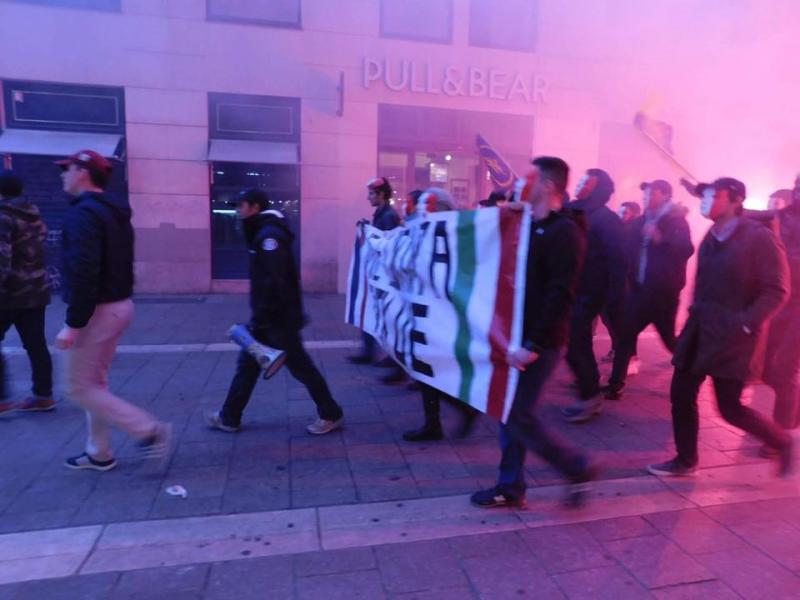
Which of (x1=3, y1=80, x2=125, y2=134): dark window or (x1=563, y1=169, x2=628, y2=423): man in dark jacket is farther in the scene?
(x1=3, y1=80, x2=125, y2=134): dark window

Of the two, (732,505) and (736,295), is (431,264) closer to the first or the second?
(736,295)

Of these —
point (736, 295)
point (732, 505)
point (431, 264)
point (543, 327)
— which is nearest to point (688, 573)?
point (732, 505)

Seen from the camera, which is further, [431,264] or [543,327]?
[431,264]

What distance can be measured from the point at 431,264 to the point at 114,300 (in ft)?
4.84

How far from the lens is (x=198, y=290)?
859 centimetres

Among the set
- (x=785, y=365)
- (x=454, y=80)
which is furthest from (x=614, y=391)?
(x=454, y=80)

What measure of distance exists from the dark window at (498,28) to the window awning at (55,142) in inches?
201

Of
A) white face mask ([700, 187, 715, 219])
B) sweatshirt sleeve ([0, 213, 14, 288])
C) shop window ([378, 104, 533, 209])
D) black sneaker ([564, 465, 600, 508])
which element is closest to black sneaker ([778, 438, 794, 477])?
black sneaker ([564, 465, 600, 508])

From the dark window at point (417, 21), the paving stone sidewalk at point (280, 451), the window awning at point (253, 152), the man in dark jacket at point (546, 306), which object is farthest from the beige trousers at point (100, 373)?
the dark window at point (417, 21)

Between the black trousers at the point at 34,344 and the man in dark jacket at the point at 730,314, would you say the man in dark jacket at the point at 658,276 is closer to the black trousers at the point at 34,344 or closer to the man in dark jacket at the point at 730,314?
the man in dark jacket at the point at 730,314

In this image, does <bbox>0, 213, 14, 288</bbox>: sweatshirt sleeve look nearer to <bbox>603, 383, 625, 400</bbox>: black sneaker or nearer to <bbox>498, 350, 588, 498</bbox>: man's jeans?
<bbox>498, 350, 588, 498</bbox>: man's jeans

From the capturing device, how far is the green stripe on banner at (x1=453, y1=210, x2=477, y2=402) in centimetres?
254

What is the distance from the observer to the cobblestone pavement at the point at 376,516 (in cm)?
211

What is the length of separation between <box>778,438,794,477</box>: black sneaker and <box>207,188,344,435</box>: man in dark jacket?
2.24 m
